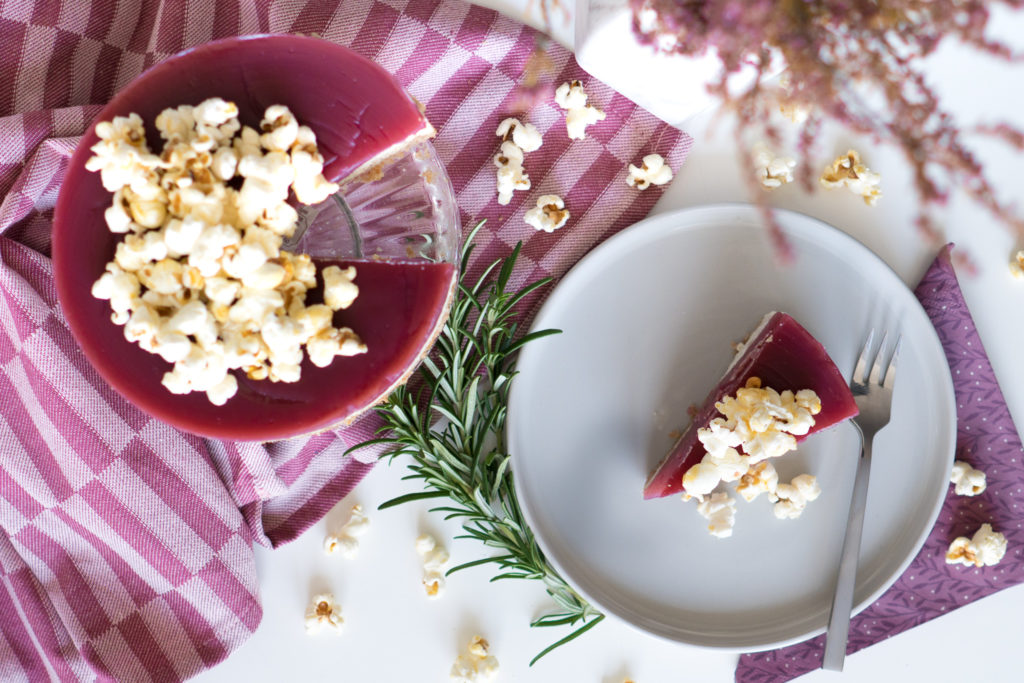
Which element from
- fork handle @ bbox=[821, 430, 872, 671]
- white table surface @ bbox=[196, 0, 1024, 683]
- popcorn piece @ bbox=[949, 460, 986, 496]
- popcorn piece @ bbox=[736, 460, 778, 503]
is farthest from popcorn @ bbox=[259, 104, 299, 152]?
A: popcorn piece @ bbox=[949, 460, 986, 496]

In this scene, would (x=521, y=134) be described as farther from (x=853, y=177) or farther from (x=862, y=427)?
(x=862, y=427)

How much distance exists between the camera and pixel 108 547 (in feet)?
3.64

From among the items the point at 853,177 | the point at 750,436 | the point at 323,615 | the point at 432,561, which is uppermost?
the point at 853,177

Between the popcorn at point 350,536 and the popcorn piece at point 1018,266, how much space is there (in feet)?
3.14

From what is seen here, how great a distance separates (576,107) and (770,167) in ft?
0.90

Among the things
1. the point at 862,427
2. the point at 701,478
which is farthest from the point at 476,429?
the point at 862,427

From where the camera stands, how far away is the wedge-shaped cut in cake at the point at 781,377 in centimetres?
102

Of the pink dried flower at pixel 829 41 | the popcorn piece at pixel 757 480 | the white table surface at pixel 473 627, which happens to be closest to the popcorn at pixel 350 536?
the white table surface at pixel 473 627

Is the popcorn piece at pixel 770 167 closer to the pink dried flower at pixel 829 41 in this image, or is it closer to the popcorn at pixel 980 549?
the pink dried flower at pixel 829 41

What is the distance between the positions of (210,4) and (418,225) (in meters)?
0.42

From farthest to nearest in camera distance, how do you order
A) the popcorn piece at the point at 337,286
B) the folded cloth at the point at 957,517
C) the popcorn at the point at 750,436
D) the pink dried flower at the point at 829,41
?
the folded cloth at the point at 957,517, the popcorn at the point at 750,436, the popcorn piece at the point at 337,286, the pink dried flower at the point at 829,41

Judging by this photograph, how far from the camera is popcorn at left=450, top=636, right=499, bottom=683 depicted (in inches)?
45.1

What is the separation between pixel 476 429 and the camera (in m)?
1.11

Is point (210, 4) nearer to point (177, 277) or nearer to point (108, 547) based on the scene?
point (177, 277)
